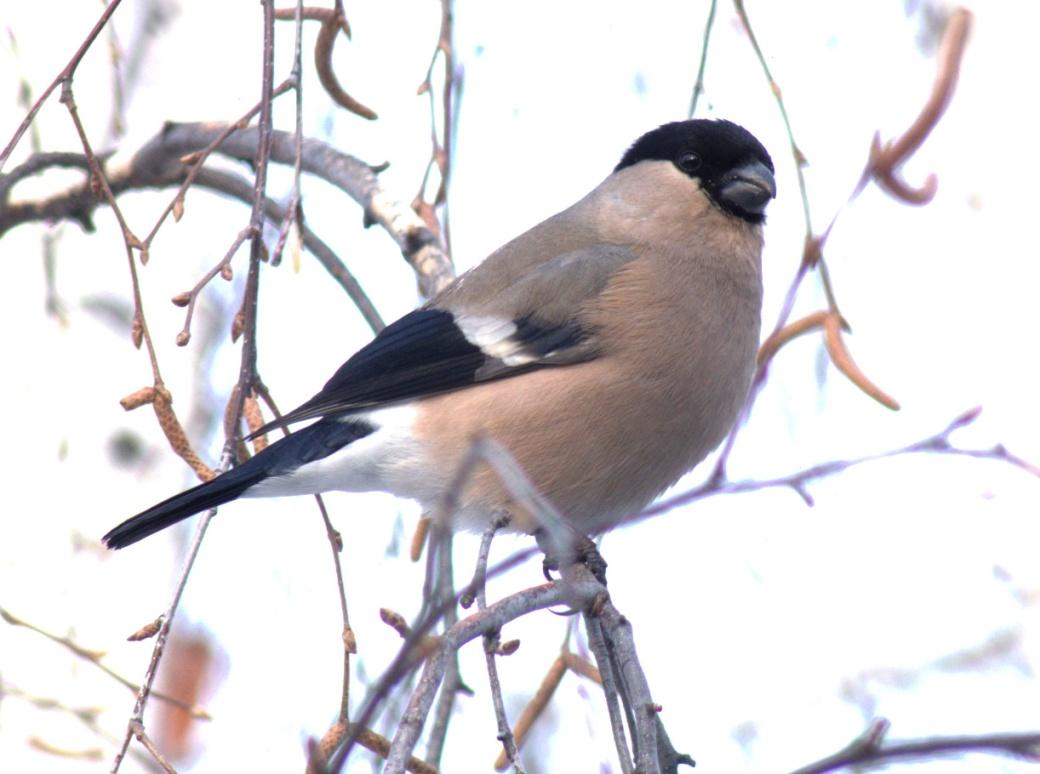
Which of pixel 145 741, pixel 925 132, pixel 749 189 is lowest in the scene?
pixel 145 741

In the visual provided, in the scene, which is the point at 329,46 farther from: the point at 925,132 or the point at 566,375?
the point at 925,132

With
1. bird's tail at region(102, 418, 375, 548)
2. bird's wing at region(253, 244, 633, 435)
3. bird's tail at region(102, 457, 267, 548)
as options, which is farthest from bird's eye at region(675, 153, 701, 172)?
bird's tail at region(102, 457, 267, 548)

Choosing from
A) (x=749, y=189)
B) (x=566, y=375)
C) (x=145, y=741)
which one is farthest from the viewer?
(x=749, y=189)

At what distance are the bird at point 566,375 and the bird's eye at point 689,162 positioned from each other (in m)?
0.03

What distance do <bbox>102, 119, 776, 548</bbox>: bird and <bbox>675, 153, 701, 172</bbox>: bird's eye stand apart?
0.09 ft

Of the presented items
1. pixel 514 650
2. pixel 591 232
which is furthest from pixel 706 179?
pixel 514 650

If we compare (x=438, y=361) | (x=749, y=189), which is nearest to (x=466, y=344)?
(x=438, y=361)

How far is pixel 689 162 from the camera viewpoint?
3262mm

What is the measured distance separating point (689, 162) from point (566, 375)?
77cm

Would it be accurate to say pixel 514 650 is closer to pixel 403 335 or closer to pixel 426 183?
pixel 403 335

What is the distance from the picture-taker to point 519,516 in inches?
107

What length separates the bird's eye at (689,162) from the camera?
325 centimetres

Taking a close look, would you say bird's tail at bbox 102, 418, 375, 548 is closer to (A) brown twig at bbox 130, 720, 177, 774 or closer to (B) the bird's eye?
(A) brown twig at bbox 130, 720, 177, 774

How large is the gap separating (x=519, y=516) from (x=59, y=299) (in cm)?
156
